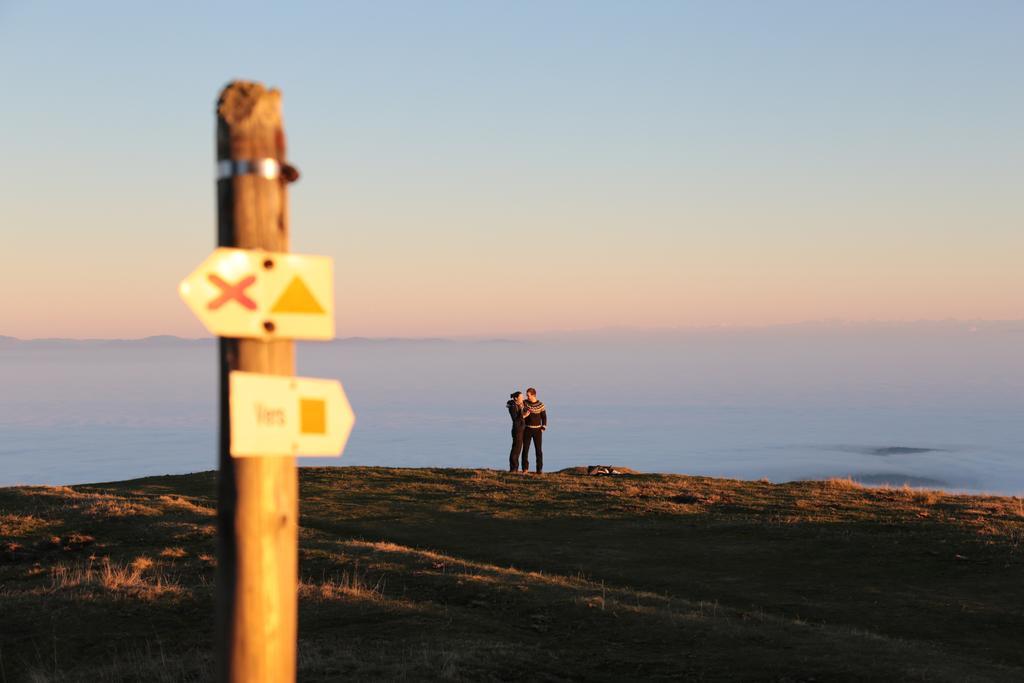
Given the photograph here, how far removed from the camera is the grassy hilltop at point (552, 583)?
11672 mm

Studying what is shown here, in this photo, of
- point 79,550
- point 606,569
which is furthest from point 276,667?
point 79,550

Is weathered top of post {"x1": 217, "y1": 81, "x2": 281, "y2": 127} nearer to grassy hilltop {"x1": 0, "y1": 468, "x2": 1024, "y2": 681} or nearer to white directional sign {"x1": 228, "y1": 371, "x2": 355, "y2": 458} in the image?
white directional sign {"x1": 228, "y1": 371, "x2": 355, "y2": 458}

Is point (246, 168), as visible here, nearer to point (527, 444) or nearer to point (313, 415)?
point (313, 415)

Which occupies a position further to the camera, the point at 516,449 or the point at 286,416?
the point at 516,449

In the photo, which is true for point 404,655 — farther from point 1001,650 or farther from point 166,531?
point 166,531

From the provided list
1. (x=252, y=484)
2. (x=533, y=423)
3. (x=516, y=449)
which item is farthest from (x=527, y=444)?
(x=252, y=484)

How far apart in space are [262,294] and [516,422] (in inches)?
1044

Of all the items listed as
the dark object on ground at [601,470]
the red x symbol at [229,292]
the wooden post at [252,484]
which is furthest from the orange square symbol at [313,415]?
the dark object on ground at [601,470]

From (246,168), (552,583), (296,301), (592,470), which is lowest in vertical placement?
(552,583)

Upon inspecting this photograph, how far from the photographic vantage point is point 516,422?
31.5 m

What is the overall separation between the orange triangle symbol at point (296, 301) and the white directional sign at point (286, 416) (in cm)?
34

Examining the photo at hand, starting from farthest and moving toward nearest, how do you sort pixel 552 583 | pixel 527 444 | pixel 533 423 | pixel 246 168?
pixel 527 444 → pixel 533 423 → pixel 552 583 → pixel 246 168

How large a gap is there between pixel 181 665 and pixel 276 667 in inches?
259

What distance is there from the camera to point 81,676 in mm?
11016
